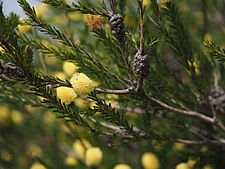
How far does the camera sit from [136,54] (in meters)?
0.69

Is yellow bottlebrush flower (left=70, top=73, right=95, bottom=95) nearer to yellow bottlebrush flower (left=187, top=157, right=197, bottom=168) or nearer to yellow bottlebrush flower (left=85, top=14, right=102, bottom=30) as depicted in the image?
yellow bottlebrush flower (left=85, top=14, right=102, bottom=30)

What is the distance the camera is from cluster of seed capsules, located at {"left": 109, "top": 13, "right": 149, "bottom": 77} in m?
0.68

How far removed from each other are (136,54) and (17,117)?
121cm

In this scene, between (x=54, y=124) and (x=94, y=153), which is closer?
(x=94, y=153)

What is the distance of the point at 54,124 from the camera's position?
5.47 ft

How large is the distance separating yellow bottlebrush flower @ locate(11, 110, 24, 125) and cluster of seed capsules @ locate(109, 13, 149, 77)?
1169mm

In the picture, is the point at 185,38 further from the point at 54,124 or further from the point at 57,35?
the point at 54,124

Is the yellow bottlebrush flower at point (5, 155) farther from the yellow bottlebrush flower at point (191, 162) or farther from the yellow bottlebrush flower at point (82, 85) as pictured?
the yellow bottlebrush flower at point (82, 85)


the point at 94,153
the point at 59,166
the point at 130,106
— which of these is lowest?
the point at 59,166

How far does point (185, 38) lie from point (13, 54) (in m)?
0.41

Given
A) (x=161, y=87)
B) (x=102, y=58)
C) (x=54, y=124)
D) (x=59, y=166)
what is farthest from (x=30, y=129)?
(x=161, y=87)

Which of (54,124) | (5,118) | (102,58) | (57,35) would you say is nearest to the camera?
(57,35)

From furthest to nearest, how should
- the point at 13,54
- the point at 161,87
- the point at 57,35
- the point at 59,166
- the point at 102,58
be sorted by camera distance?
the point at 59,166 < the point at 102,58 < the point at 161,87 < the point at 57,35 < the point at 13,54

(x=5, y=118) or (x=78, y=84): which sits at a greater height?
(x=78, y=84)
